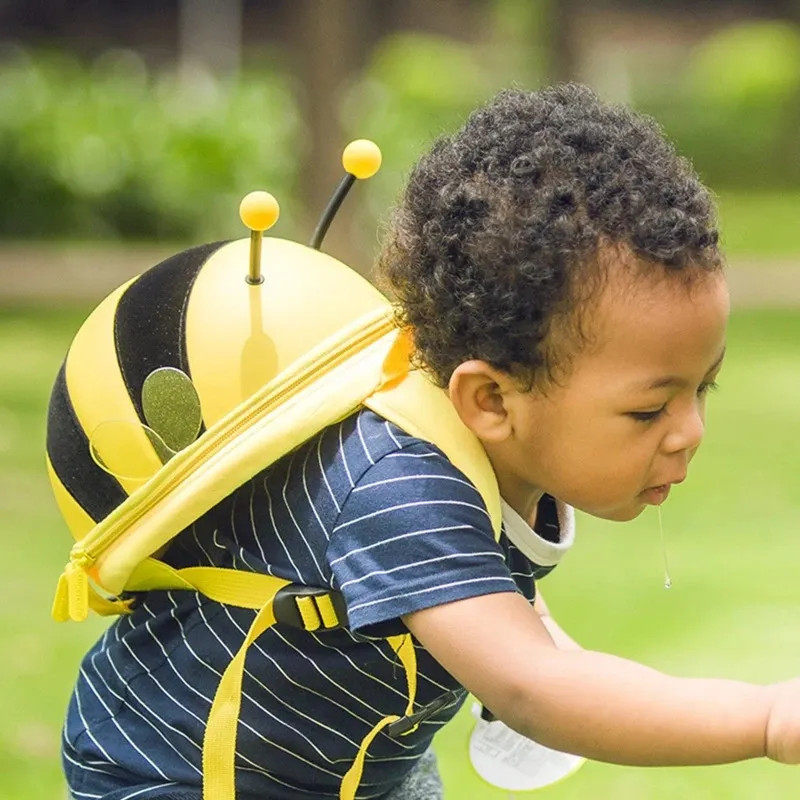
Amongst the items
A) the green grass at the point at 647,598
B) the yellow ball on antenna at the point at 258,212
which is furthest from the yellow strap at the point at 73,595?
the green grass at the point at 647,598

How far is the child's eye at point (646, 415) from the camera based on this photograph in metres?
2.28

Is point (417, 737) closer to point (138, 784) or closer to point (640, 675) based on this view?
point (138, 784)

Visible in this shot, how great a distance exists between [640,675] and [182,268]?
111cm

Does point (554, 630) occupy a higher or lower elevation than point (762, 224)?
lower

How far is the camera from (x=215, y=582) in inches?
102

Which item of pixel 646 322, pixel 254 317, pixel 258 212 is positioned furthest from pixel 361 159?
pixel 646 322

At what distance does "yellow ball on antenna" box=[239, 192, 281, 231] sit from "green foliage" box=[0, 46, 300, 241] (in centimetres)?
1328

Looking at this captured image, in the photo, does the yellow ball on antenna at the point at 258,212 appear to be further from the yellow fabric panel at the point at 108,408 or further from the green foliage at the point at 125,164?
the green foliage at the point at 125,164

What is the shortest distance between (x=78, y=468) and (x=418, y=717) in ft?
2.36

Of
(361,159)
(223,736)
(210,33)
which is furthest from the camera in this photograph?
(210,33)

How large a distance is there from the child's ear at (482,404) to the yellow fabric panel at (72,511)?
2.40 feet

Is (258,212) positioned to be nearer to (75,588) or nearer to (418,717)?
(75,588)

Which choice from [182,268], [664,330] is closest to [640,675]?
[664,330]

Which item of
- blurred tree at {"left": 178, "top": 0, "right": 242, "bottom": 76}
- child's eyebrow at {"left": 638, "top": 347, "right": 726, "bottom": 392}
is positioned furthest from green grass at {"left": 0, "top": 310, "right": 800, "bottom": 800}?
blurred tree at {"left": 178, "top": 0, "right": 242, "bottom": 76}
